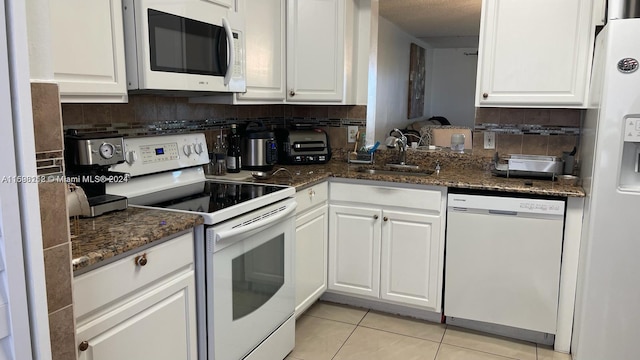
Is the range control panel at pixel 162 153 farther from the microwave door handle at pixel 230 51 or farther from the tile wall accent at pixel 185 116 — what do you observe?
the microwave door handle at pixel 230 51

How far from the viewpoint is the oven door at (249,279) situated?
1.77 meters

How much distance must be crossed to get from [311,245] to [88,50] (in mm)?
1544

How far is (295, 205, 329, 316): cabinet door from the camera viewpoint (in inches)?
101

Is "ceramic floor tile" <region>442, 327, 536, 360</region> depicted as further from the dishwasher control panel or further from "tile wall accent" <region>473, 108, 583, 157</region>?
"tile wall accent" <region>473, 108, 583, 157</region>

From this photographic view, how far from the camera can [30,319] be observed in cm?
99

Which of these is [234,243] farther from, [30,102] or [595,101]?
[595,101]

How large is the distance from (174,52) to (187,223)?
30.3 inches

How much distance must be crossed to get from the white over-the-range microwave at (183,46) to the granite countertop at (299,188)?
0.54 metres

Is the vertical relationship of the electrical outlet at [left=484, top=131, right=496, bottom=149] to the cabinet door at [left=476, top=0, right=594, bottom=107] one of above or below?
below

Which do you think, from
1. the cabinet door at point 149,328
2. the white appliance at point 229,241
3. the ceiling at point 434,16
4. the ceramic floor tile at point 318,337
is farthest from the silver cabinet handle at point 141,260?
the ceiling at point 434,16

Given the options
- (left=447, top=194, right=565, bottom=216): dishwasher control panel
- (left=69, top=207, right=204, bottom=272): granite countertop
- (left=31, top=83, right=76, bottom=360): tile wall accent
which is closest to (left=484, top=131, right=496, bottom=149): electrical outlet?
(left=447, top=194, right=565, bottom=216): dishwasher control panel

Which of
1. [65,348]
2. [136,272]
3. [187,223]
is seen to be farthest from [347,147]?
[65,348]

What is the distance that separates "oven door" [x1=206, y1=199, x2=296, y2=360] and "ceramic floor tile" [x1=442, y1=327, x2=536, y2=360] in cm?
99

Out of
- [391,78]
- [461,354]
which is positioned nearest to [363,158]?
[461,354]
